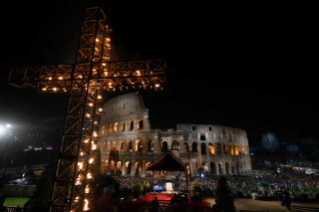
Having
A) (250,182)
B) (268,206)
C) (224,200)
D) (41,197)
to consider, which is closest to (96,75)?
(41,197)

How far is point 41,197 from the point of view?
8.46 metres

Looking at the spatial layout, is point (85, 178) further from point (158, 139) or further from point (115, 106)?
point (115, 106)

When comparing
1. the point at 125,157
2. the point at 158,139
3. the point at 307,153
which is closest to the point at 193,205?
the point at 158,139

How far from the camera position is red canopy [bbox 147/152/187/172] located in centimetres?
1359

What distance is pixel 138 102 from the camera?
36.2 metres

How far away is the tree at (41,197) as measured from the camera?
826cm

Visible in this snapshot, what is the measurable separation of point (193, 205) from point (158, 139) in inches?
1044

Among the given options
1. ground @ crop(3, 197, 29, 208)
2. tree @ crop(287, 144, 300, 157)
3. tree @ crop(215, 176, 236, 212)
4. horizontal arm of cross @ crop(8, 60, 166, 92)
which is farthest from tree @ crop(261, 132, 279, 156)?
ground @ crop(3, 197, 29, 208)

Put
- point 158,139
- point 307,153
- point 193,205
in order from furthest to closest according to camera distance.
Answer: point 307,153 < point 158,139 < point 193,205

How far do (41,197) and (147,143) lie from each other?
85.7 feet

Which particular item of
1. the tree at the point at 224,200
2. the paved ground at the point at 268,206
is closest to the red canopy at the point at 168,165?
the paved ground at the point at 268,206

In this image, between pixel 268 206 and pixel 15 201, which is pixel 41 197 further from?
pixel 268 206

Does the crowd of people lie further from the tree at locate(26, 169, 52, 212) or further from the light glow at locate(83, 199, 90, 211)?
the tree at locate(26, 169, 52, 212)

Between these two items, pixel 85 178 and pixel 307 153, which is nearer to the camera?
pixel 85 178
